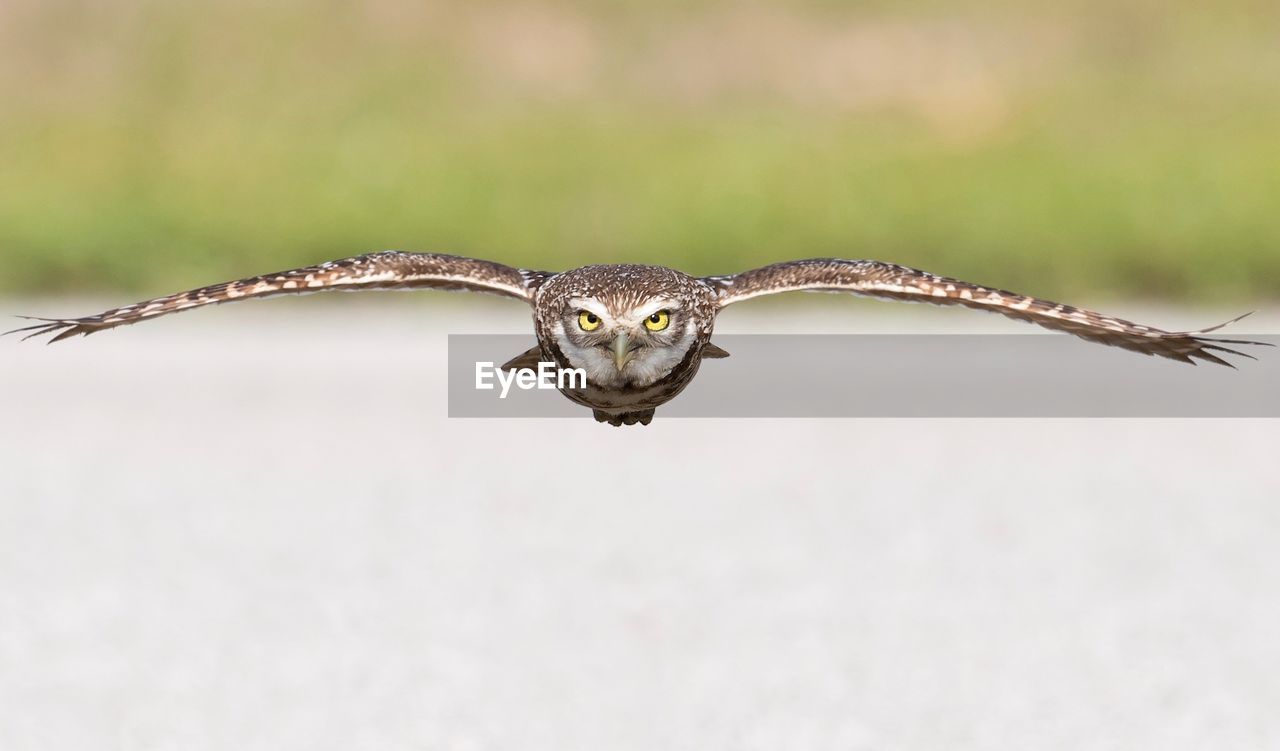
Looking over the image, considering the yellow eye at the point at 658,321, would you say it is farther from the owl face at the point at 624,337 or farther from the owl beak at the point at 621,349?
the owl beak at the point at 621,349

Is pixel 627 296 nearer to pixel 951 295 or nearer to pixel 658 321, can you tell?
pixel 658 321

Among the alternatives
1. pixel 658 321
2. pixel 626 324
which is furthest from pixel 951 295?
pixel 626 324

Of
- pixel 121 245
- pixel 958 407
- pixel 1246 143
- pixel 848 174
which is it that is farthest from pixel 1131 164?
pixel 121 245

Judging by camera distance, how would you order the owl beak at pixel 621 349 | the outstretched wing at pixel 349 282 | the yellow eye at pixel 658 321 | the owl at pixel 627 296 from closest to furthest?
1. the outstretched wing at pixel 349 282
2. the owl at pixel 627 296
3. the owl beak at pixel 621 349
4. the yellow eye at pixel 658 321

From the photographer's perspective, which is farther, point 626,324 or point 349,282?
point 626,324

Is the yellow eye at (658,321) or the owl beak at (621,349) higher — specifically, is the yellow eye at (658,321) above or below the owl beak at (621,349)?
above

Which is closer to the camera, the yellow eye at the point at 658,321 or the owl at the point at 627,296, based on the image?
the owl at the point at 627,296

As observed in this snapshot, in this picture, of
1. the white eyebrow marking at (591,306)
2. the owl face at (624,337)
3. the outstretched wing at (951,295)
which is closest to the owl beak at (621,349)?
the owl face at (624,337)
